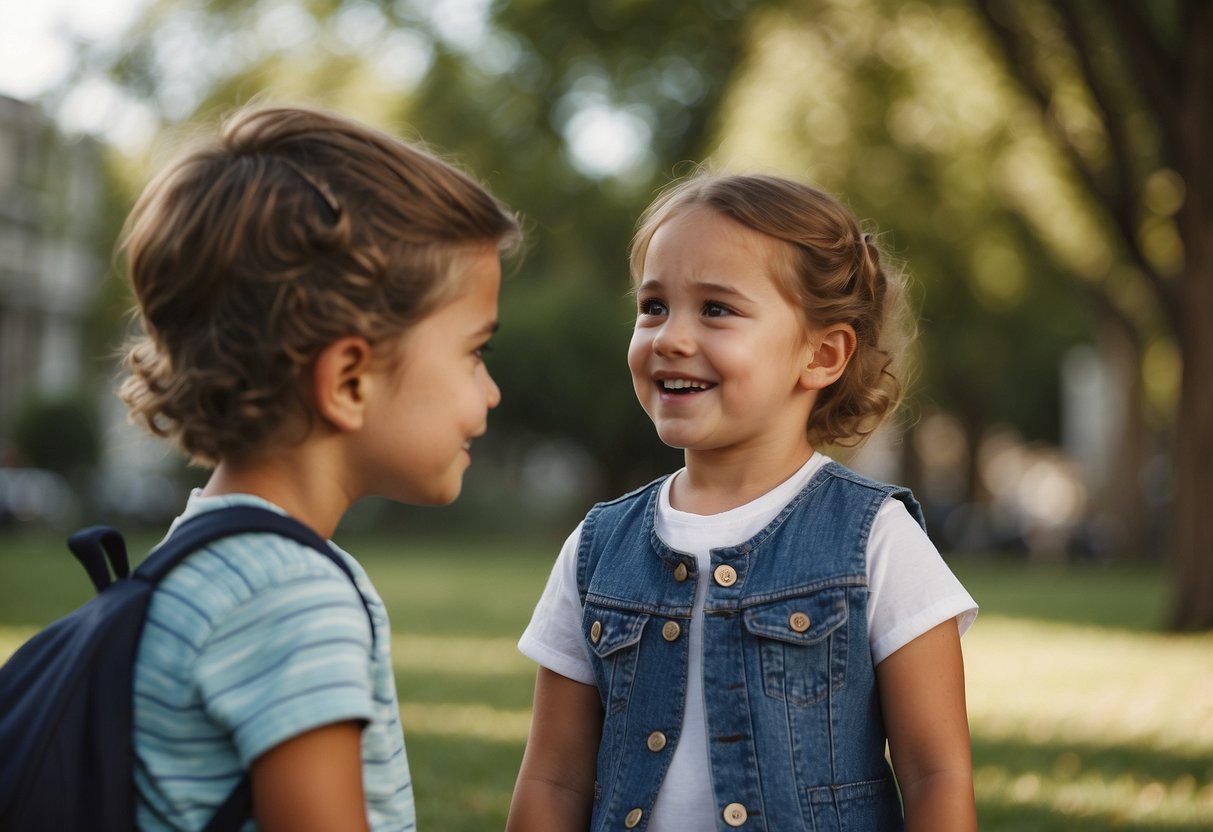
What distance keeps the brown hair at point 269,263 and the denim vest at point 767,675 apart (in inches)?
30.4

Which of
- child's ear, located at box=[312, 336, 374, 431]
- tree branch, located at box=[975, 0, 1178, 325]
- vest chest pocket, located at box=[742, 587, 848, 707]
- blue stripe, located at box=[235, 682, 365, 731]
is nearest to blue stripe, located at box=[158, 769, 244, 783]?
blue stripe, located at box=[235, 682, 365, 731]

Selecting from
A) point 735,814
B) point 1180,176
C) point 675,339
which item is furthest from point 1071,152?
point 735,814

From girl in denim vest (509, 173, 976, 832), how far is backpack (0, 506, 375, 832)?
82 centimetres

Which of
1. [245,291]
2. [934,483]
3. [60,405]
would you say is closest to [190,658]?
[245,291]

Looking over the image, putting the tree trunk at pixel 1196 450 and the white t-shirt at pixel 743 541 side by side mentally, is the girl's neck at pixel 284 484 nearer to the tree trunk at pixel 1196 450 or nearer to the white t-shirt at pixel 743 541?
the white t-shirt at pixel 743 541

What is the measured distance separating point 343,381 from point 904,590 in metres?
1.02

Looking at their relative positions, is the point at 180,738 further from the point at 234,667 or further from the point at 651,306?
the point at 651,306

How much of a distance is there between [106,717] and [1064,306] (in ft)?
97.9

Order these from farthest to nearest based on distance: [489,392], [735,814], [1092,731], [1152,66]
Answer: [1152,66] < [1092,731] < [735,814] < [489,392]

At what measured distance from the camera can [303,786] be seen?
5.56ft

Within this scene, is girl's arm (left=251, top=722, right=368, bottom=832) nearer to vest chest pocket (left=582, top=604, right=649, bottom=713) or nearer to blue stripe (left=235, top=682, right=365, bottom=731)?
blue stripe (left=235, top=682, right=365, bottom=731)

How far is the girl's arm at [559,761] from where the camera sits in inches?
101

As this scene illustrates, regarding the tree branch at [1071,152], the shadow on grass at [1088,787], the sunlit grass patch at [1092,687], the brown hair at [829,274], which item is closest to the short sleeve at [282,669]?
the brown hair at [829,274]

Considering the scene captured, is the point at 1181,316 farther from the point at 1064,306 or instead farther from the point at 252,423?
the point at 1064,306
